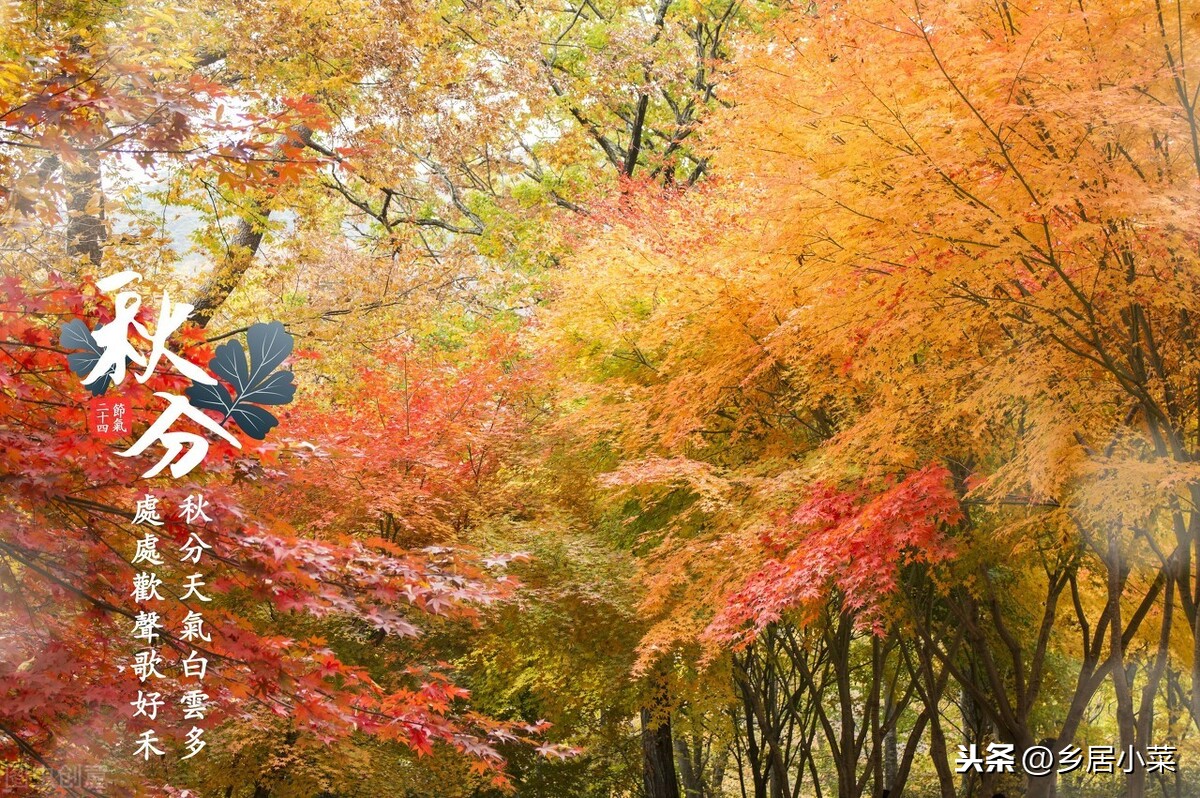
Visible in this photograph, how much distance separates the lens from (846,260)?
19.6 ft

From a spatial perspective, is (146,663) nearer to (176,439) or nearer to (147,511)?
(147,511)

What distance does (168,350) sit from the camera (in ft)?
12.7

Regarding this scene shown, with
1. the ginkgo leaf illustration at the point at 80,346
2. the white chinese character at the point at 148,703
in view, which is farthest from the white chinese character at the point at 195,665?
the ginkgo leaf illustration at the point at 80,346

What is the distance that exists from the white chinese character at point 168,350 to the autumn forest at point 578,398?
15mm

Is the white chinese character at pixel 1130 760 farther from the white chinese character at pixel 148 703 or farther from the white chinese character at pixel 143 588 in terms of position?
the white chinese character at pixel 143 588

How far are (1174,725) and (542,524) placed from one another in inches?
406

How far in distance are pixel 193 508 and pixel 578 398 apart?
276 inches

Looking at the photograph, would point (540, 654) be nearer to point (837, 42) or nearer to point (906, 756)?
point (906, 756)

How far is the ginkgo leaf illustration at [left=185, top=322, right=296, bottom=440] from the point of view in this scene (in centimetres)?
404

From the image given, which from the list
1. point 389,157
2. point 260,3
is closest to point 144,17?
point 260,3

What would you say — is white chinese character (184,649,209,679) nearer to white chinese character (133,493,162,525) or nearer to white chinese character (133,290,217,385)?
white chinese character (133,493,162,525)

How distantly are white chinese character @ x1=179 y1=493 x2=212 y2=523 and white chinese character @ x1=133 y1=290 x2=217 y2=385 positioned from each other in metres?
0.43

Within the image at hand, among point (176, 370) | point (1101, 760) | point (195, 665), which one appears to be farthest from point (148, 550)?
point (1101, 760)

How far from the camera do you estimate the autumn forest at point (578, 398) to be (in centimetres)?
407
